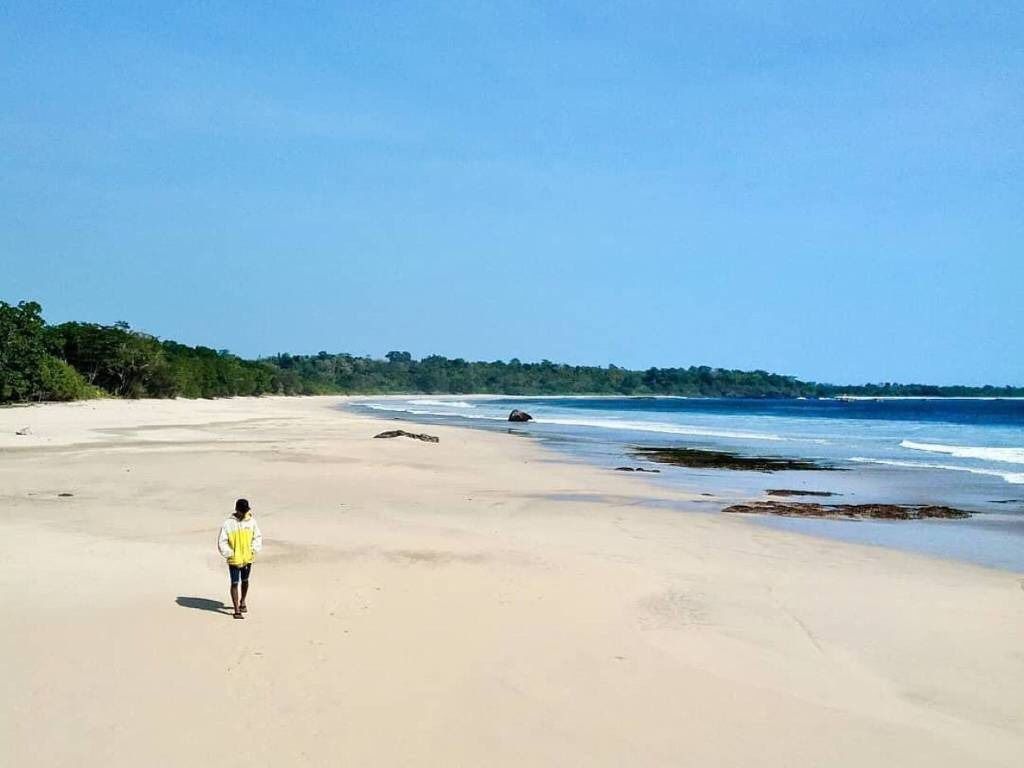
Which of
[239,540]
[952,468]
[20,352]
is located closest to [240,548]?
[239,540]

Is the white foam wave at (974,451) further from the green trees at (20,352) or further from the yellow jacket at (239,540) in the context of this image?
the green trees at (20,352)

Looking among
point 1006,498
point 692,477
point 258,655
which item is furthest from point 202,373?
point 258,655

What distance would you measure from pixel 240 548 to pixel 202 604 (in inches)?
34.1

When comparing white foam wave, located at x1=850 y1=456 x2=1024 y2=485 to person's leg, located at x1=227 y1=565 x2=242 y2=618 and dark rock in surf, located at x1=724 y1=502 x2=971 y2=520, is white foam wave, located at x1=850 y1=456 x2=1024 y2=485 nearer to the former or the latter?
dark rock in surf, located at x1=724 y1=502 x2=971 y2=520

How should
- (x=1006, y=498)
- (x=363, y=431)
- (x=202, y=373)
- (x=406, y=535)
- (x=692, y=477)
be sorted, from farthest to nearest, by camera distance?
(x=202, y=373), (x=363, y=431), (x=692, y=477), (x=1006, y=498), (x=406, y=535)

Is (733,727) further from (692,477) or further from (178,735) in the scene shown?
(692,477)

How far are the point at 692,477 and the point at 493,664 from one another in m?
20.1

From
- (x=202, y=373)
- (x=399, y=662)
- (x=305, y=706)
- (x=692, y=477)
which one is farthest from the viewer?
(x=202, y=373)

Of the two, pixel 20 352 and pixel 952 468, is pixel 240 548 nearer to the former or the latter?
pixel 952 468

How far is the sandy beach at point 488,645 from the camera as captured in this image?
632 centimetres

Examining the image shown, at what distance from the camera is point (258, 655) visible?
25.8ft

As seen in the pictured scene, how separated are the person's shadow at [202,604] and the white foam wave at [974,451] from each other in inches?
1369

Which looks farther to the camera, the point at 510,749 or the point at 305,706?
the point at 305,706

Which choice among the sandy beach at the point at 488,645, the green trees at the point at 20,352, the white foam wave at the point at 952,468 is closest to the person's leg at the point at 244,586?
the sandy beach at the point at 488,645
